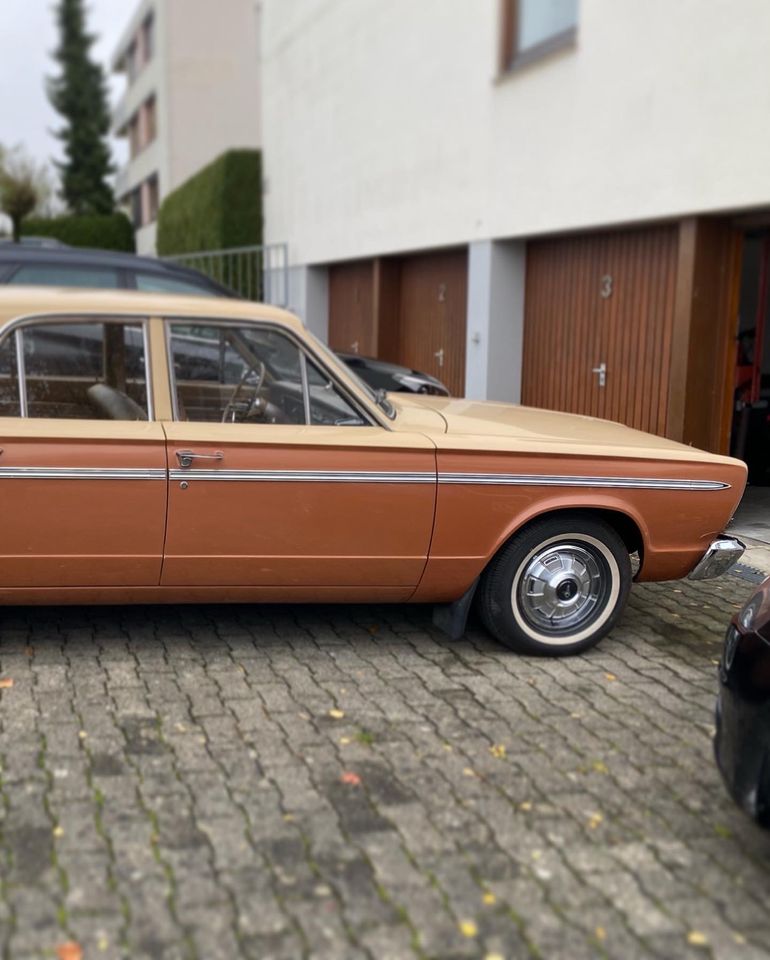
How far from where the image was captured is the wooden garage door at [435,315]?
12.1 metres

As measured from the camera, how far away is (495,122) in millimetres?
10719

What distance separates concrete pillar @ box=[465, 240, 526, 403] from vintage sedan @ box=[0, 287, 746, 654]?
5815mm

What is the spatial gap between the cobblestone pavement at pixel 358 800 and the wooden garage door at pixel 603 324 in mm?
4001

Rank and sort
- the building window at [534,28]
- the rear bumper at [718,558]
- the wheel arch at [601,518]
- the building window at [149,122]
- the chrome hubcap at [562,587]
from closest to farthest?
1. the wheel arch at [601,518]
2. the chrome hubcap at [562,587]
3. the rear bumper at [718,558]
4. the building window at [534,28]
5. the building window at [149,122]

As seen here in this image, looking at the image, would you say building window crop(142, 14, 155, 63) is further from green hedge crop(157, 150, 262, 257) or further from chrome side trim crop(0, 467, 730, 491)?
chrome side trim crop(0, 467, 730, 491)

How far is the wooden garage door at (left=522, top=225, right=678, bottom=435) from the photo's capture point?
8773mm

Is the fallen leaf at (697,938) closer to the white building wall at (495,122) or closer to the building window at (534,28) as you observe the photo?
the white building wall at (495,122)

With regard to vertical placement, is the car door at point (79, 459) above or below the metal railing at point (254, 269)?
below

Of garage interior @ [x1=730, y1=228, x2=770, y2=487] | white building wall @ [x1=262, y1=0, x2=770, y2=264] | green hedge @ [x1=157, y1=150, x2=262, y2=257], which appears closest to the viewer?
white building wall @ [x1=262, y1=0, x2=770, y2=264]

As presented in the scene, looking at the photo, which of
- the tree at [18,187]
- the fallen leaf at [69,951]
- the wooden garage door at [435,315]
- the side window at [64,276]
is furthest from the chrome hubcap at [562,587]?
the tree at [18,187]

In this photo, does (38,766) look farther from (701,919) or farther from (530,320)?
(530,320)

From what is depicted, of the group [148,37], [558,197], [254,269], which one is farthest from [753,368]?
[148,37]

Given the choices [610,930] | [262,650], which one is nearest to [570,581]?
[262,650]

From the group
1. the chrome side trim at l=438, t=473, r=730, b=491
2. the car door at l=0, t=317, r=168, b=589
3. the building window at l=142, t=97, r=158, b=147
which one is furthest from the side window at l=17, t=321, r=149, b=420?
the building window at l=142, t=97, r=158, b=147
